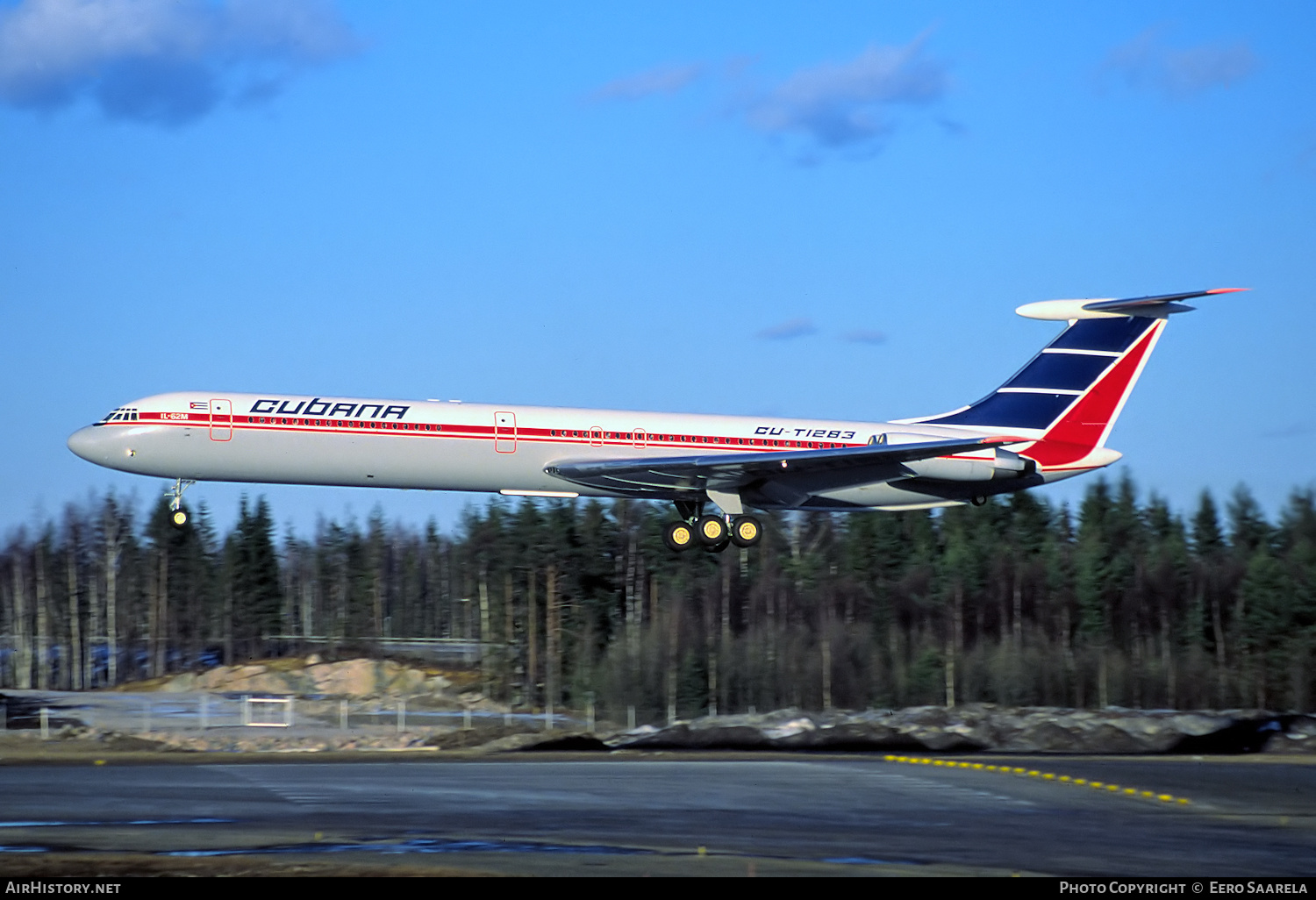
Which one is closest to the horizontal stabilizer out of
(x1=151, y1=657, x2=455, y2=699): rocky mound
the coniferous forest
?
the coniferous forest

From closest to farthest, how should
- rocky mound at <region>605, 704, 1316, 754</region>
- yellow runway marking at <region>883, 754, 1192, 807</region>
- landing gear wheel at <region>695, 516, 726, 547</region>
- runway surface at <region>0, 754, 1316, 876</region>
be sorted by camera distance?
1. runway surface at <region>0, 754, 1316, 876</region>
2. yellow runway marking at <region>883, 754, 1192, 807</region>
3. landing gear wheel at <region>695, 516, 726, 547</region>
4. rocky mound at <region>605, 704, 1316, 754</region>

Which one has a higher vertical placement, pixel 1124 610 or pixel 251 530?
pixel 251 530

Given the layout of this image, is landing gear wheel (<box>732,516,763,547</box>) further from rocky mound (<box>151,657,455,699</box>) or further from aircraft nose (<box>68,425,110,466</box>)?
rocky mound (<box>151,657,455,699</box>)

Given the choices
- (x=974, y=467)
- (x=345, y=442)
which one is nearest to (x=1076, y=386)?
(x=974, y=467)

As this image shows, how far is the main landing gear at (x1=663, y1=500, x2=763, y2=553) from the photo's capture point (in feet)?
118

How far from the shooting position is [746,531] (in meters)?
36.2

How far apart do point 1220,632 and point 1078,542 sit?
9289 millimetres

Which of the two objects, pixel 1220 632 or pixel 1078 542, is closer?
pixel 1220 632

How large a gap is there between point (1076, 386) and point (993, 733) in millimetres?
10984

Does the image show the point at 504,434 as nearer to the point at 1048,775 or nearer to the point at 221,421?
the point at 221,421

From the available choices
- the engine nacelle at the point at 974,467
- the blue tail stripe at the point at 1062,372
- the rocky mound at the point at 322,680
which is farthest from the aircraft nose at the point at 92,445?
the rocky mound at the point at 322,680
